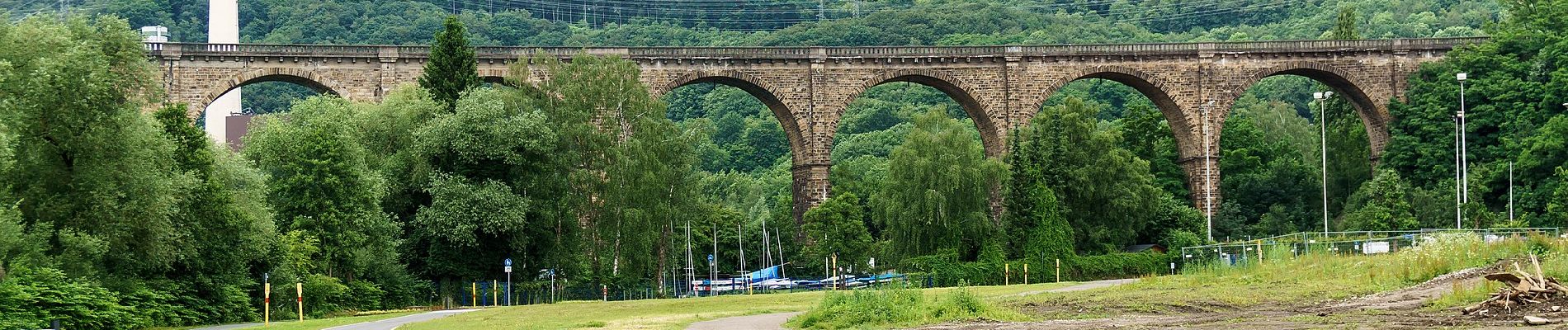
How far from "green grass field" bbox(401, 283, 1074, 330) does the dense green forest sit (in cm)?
588

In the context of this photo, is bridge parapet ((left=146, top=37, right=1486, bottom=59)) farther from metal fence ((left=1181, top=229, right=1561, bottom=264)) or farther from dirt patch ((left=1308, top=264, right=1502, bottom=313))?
dirt patch ((left=1308, top=264, right=1502, bottom=313))

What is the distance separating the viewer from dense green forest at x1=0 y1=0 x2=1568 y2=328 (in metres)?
37.6

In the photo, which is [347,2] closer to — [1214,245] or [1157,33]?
[1157,33]

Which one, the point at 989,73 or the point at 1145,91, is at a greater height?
the point at 989,73

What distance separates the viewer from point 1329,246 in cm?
5197

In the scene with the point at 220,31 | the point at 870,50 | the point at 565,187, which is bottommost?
the point at 565,187

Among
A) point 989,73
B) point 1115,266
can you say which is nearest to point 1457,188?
point 1115,266

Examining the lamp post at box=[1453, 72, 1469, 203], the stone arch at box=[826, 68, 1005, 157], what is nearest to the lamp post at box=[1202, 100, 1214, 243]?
the stone arch at box=[826, 68, 1005, 157]

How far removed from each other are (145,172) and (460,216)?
59.8 feet

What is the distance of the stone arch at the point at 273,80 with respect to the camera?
68938 mm

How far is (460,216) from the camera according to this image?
55938 millimetres

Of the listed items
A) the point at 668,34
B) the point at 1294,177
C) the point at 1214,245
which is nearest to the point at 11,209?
the point at 1214,245

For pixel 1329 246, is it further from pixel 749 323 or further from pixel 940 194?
pixel 749 323

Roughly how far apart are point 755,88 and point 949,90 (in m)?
7.82
